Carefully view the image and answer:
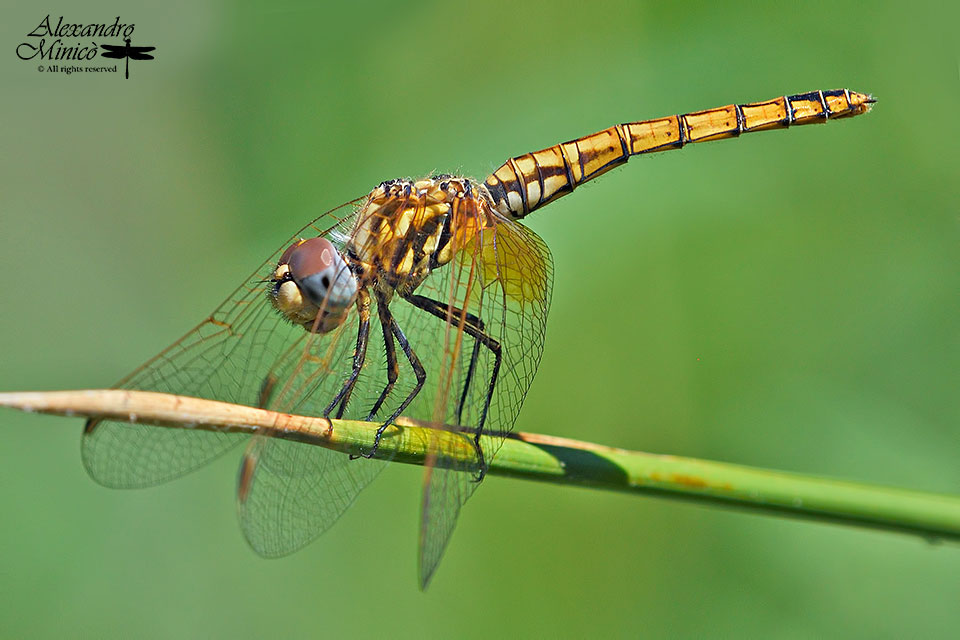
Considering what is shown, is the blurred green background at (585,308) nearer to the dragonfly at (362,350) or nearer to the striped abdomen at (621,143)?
the striped abdomen at (621,143)

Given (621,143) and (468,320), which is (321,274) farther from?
(621,143)

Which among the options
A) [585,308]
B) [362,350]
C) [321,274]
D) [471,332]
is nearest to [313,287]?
[321,274]

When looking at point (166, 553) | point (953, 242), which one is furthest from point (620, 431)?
point (166, 553)

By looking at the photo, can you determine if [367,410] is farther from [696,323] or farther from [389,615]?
[696,323]

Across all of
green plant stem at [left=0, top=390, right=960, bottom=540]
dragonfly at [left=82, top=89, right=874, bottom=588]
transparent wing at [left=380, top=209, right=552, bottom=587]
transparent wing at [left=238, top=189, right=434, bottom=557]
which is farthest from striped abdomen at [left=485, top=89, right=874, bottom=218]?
green plant stem at [left=0, top=390, right=960, bottom=540]

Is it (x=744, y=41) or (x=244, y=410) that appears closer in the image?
(x=244, y=410)

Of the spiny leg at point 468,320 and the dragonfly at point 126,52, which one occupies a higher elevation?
the dragonfly at point 126,52

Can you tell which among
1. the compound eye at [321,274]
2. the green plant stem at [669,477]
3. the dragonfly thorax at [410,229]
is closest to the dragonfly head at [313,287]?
the compound eye at [321,274]
